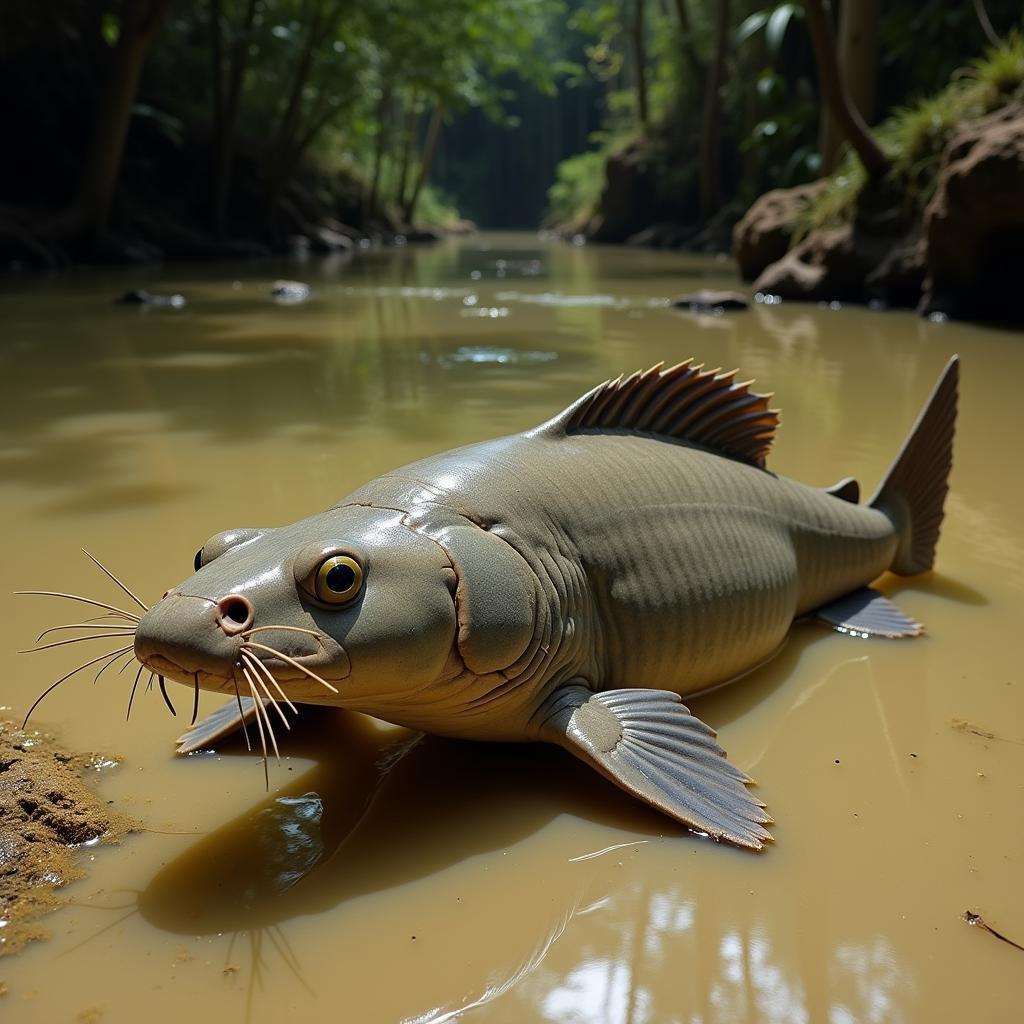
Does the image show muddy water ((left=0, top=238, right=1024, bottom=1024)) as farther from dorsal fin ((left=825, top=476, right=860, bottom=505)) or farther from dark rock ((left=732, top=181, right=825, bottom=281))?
dark rock ((left=732, top=181, right=825, bottom=281))

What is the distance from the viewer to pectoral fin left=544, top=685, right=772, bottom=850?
218cm

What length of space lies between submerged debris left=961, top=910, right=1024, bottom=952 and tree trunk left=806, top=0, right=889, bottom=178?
36.5 ft

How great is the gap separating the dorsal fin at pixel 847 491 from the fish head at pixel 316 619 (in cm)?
188

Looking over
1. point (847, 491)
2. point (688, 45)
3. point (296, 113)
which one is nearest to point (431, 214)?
point (688, 45)

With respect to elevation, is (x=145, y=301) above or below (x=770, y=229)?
below

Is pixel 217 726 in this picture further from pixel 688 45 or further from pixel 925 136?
pixel 688 45

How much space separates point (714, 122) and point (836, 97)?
49.5 feet

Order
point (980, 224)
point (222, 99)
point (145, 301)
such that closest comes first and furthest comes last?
point (980, 224)
point (145, 301)
point (222, 99)

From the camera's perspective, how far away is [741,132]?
28797 millimetres

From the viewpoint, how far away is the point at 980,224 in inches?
395

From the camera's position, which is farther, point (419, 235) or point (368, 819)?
point (419, 235)

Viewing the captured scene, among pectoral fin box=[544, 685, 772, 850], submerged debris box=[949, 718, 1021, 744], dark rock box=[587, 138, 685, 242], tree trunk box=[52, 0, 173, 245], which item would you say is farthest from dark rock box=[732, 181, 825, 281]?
dark rock box=[587, 138, 685, 242]

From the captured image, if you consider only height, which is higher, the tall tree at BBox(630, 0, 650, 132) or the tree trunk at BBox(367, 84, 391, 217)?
the tall tree at BBox(630, 0, 650, 132)

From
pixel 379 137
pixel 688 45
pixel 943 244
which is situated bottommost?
pixel 943 244
